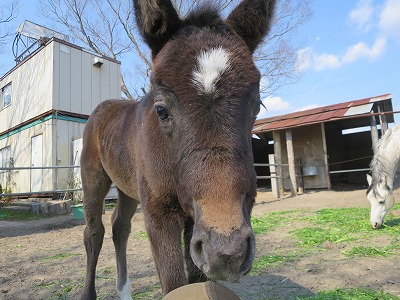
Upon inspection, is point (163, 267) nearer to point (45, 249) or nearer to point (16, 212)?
point (45, 249)

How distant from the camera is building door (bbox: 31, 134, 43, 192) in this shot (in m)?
12.5

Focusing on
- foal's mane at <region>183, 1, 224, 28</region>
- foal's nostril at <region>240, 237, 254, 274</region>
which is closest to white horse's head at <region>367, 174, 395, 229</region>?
foal's mane at <region>183, 1, 224, 28</region>

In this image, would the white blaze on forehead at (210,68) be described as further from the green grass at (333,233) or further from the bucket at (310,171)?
the bucket at (310,171)

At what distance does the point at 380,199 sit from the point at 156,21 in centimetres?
606

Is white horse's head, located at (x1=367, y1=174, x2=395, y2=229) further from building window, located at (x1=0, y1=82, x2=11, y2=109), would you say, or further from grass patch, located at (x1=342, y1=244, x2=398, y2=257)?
building window, located at (x1=0, y1=82, x2=11, y2=109)

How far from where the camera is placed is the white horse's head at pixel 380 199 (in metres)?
5.88

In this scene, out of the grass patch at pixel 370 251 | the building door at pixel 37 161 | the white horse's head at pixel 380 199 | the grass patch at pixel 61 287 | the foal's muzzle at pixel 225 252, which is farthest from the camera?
the building door at pixel 37 161

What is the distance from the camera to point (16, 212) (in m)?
10.5

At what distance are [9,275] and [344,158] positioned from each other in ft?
59.1

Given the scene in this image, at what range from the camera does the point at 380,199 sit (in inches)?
248

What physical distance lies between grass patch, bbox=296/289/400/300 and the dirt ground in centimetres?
17

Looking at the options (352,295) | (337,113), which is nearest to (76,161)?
(337,113)

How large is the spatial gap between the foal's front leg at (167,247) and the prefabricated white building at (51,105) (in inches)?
433

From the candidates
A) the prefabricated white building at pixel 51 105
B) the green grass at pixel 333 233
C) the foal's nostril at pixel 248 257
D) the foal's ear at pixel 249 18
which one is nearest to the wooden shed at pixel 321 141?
the green grass at pixel 333 233
